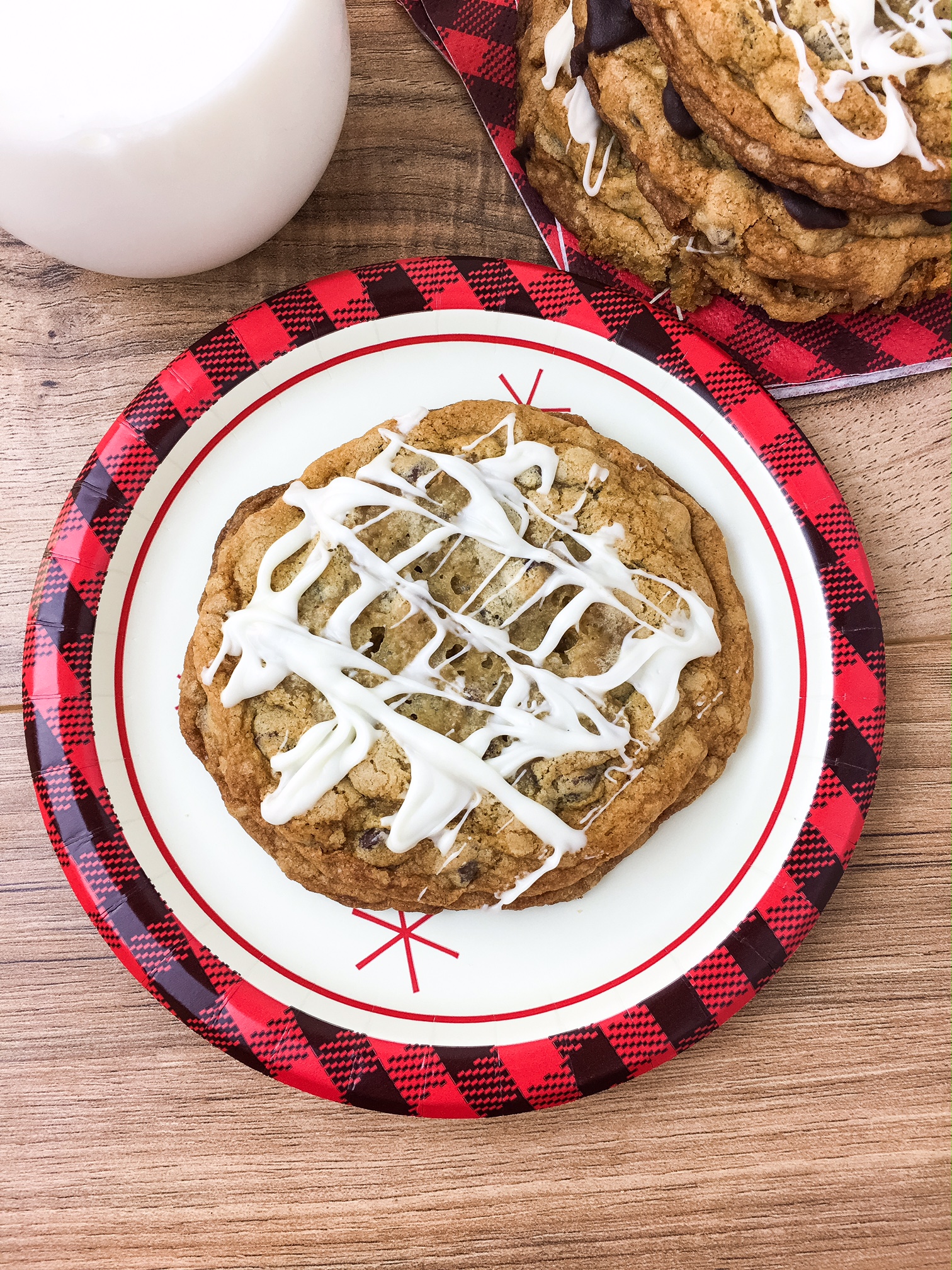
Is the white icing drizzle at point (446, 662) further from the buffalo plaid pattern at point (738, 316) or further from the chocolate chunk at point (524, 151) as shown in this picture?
the chocolate chunk at point (524, 151)

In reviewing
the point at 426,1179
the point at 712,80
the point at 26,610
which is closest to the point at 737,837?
the point at 426,1179

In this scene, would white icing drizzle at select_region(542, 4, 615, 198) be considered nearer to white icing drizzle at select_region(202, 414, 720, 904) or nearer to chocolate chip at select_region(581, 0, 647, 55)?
chocolate chip at select_region(581, 0, 647, 55)

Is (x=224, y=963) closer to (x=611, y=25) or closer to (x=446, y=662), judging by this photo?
(x=446, y=662)

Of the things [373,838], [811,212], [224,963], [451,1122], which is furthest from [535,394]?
[451,1122]

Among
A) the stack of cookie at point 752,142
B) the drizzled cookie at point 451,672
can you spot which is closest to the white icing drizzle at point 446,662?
the drizzled cookie at point 451,672

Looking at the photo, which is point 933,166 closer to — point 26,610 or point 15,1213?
point 26,610

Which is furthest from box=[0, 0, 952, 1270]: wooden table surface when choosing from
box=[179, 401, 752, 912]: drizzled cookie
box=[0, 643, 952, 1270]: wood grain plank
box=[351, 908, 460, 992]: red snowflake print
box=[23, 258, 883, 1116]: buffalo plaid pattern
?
box=[179, 401, 752, 912]: drizzled cookie

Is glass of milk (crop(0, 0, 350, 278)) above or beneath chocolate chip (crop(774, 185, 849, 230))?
beneath
